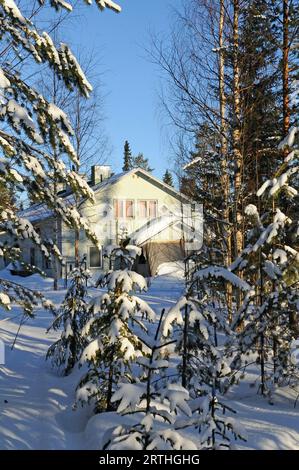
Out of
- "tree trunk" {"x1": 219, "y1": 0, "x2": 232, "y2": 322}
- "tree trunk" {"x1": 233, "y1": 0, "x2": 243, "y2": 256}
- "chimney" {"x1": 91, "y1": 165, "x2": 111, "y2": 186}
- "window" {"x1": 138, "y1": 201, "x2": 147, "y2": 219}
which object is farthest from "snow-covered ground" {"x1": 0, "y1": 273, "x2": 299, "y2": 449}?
"chimney" {"x1": 91, "y1": 165, "x2": 111, "y2": 186}

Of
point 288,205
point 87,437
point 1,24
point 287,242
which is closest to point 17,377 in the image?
point 87,437

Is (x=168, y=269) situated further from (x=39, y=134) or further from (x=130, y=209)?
(x=39, y=134)

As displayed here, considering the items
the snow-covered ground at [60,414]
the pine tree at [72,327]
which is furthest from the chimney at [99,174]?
the pine tree at [72,327]

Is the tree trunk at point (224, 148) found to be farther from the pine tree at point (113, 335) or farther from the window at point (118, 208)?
the window at point (118, 208)

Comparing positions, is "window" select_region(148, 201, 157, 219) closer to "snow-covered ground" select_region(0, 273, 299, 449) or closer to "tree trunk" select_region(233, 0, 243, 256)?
"tree trunk" select_region(233, 0, 243, 256)

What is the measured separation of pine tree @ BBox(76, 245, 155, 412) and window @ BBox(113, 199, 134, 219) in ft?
80.7

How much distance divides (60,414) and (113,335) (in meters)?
1.84

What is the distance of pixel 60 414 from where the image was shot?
21.4ft

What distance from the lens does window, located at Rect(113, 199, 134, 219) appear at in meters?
30.6

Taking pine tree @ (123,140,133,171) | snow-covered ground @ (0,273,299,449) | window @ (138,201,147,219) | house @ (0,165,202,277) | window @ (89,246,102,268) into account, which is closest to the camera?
snow-covered ground @ (0,273,299,449)

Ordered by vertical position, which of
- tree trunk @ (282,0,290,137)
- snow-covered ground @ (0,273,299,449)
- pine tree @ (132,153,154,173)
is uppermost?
pine tree @ (132,153,154,173)

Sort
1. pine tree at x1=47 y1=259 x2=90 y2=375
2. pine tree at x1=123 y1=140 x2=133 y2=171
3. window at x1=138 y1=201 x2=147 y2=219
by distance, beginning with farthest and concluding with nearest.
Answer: pine tree at x1=123 y1=140 x2=133 y2=171
window at x1=138 y1=201 x2=147 y2=219
pine tree at x1=47 y1=259 x2=90 y2=375

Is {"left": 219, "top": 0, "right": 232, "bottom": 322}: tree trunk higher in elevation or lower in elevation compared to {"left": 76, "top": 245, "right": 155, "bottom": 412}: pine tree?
higher
